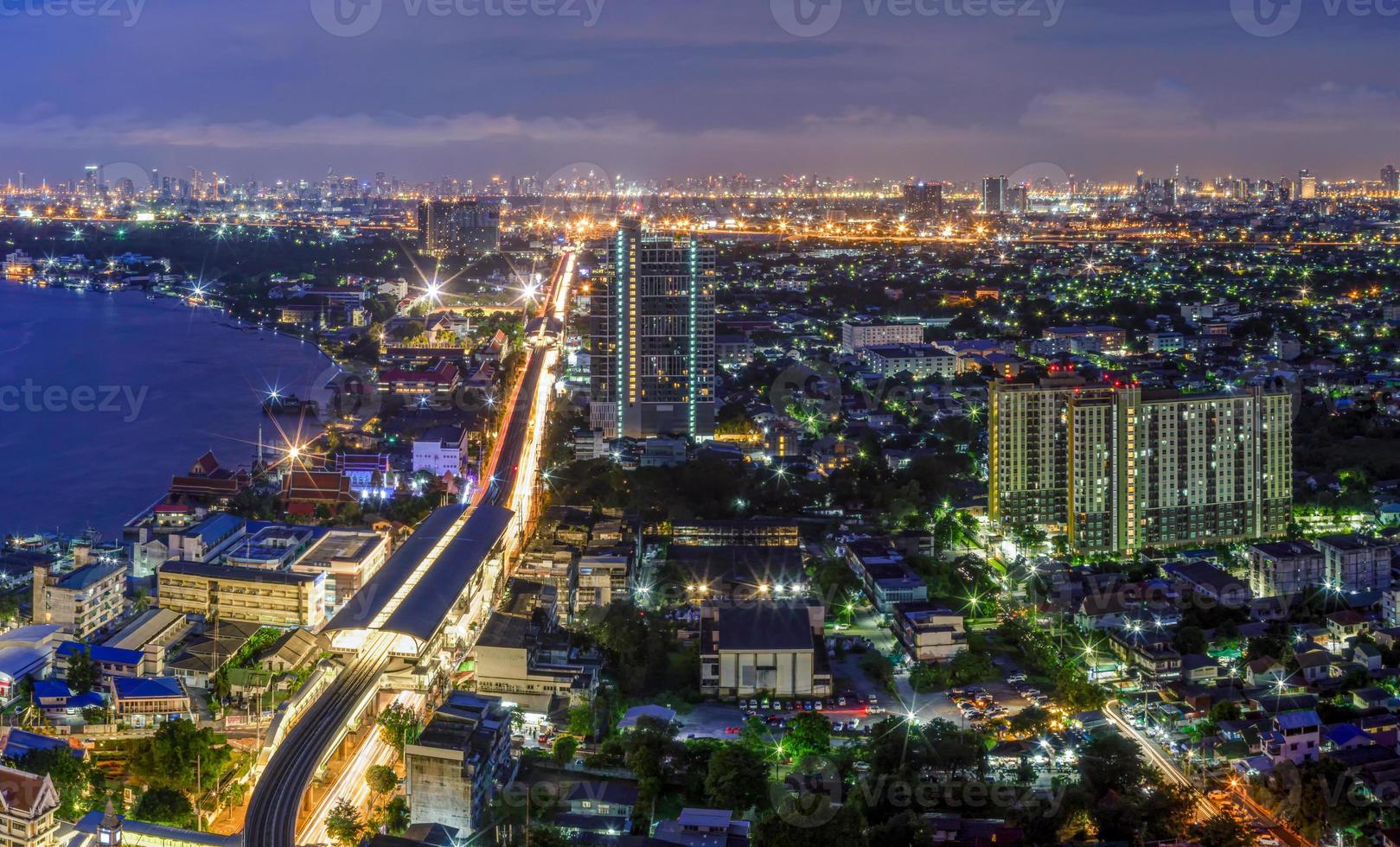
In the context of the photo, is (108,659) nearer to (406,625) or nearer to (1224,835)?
(406,625)

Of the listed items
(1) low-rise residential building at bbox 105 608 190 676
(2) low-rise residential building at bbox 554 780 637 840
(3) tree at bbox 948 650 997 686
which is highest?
(1) low-rise residential building at bbox 105 608 190 676

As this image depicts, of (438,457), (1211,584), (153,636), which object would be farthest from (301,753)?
(1211,584)

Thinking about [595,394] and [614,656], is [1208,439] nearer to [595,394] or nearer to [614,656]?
[614,656]

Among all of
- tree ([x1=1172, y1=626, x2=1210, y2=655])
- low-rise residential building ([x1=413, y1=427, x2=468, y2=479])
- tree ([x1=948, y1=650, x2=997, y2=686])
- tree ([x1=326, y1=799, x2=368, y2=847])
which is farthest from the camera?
low-rise residential building ([x1=413, y1=427, x2=468, y2=479])

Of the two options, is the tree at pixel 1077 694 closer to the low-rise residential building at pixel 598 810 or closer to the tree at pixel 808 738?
the tree at pixel 808 738

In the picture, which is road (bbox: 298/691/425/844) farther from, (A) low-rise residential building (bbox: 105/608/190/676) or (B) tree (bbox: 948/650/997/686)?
(B) tree (bbox: 948/650/997/686)

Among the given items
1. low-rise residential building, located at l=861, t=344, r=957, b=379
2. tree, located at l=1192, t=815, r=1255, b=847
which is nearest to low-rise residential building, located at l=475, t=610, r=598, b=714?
tree, located at l=1192, t=815, r=1255, b=847
